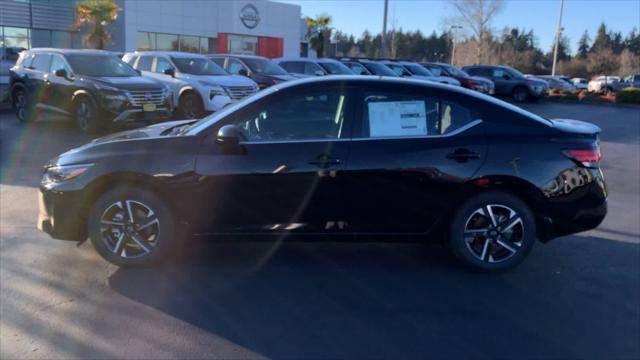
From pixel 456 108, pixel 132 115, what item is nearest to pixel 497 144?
pixel 456 108

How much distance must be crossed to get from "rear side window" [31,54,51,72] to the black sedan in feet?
31.0

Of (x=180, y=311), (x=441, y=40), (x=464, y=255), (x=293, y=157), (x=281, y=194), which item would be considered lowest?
(x=180, y=311)

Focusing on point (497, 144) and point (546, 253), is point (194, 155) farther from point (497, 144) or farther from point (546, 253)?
point (546, 253)

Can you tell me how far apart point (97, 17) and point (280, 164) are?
1234 inches

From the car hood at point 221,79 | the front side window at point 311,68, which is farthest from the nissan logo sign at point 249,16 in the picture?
the car hood at point 221,79

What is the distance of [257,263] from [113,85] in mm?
8466

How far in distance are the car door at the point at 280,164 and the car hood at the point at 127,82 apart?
8.34 meters

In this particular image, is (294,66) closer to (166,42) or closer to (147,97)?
(147,97)

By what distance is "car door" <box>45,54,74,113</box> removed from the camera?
12.5 metres

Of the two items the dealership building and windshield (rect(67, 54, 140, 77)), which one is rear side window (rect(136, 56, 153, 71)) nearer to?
Result: windshield (rect(67, 54, 140, 77))

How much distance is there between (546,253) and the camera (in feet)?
18.1

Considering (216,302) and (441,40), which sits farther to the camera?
(441,40)

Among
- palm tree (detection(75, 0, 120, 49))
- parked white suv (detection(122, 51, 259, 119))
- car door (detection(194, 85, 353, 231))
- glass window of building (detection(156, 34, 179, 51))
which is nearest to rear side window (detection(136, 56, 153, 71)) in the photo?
parked white suv (detection(122, 51, 259, 119))

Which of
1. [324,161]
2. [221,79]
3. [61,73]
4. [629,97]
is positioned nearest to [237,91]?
[221,79]
